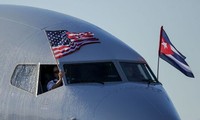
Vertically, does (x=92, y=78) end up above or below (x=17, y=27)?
below

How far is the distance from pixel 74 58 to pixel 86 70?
430mm

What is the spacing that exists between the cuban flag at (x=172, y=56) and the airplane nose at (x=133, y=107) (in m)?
5.49

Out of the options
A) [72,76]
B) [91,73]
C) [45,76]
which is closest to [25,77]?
[45,76]

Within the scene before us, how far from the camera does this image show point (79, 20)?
45.2 ft

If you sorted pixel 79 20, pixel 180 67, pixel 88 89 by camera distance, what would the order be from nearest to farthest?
pixel 88 89 → pixel 79 20 → pixel 180 67

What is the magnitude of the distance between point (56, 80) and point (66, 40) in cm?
115

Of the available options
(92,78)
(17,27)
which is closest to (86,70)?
(92,78)

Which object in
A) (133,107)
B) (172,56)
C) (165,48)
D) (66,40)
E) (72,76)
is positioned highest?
(66,40)

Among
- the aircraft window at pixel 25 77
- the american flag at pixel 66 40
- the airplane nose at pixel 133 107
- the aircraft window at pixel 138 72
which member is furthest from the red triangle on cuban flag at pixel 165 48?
the aircraft window at pixel 25 77

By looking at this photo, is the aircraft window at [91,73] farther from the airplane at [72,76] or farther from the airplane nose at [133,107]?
the airplane nose at [133,107]

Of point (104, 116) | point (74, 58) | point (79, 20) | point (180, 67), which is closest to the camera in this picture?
point (104, 116)

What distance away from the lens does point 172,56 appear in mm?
17312

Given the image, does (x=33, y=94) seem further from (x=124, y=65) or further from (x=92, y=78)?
(x=124, y=65)

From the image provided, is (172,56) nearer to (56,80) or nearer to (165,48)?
(165,48)
